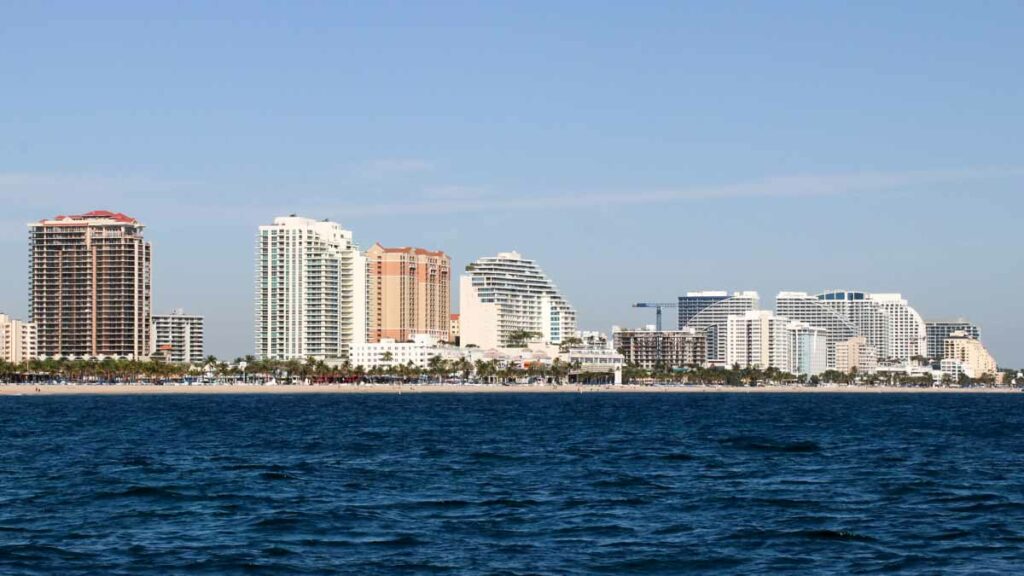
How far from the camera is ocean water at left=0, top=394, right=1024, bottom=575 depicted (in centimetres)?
3762

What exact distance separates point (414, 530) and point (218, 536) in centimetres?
545

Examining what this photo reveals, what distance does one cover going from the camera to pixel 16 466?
66562 millimetres

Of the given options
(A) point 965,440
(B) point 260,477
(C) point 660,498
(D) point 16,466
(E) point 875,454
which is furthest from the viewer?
(A) point 965,440

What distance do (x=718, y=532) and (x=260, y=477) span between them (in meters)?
22.9

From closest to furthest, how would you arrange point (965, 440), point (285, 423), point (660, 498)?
point (660, 498)
point (965, 440)
point (285, 423)

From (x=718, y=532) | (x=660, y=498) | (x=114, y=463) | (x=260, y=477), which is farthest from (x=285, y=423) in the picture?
(x=718, y=532)

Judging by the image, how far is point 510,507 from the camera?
159ft

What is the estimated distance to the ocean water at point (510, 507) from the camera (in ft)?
123

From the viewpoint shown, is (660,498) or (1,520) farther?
(660,498)

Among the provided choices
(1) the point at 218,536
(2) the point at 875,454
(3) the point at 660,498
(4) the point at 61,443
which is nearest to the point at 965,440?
(2) the point at 875,454

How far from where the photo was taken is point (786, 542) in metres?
40.6

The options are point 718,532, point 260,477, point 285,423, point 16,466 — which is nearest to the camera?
point 718,532

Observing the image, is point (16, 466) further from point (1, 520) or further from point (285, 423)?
point (285, 423)

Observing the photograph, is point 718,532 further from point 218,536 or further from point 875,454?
point 875,454
